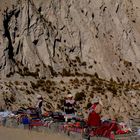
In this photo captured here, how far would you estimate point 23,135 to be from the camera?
19891mm

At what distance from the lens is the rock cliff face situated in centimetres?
4256

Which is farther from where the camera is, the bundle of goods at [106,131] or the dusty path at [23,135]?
the dusty path at [23,135]

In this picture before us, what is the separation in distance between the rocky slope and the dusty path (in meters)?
12.4

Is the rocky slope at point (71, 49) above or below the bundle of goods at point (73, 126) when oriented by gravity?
above

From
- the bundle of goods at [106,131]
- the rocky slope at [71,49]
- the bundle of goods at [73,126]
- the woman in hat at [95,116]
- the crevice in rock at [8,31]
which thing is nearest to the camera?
the woman in hat at [95,116]

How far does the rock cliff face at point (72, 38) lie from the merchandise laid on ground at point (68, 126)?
53.9 feet

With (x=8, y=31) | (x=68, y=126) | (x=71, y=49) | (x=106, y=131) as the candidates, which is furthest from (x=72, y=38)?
(x=106, y=131)

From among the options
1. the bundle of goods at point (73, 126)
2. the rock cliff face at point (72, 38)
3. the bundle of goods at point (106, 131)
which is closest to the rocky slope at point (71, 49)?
the rock cliff face at point (72, 38)

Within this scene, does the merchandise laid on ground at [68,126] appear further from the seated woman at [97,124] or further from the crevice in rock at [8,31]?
the crevice in rock at [8,31]

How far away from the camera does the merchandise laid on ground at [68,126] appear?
18188mm

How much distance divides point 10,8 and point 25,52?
4283 millimetres

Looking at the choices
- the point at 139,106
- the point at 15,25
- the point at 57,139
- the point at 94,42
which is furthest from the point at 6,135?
the point at 94,42

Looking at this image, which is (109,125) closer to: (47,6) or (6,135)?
(6,135)

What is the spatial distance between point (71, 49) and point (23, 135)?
1152 inches
